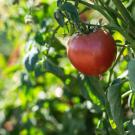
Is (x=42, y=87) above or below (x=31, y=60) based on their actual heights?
below

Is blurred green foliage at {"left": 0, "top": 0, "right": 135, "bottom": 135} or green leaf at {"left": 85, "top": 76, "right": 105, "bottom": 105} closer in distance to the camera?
green leaf at {"left": 85, "top": 76, "right": 105, "bottom": 105}

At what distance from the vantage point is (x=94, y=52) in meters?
1.37

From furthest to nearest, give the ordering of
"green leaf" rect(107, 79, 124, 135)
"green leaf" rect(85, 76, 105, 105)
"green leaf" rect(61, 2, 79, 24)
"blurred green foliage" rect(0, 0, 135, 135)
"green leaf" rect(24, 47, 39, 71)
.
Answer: "blurred green foliage" rect(0, 0, 135, 135)
"green leaf" rect(24, 47, 39, 71)
"green leaf" rect(85, 76, 105, 105)
"green leaf" rect(107, 79, 124, 135)
"green leaf" rect(61, 2, 79, 24)

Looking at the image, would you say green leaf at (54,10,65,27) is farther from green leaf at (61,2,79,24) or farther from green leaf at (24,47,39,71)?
green leaf at (24,47,39,71)

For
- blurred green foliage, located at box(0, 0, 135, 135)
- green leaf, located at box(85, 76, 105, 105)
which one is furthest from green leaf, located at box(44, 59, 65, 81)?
green leaf, located at box(85, 76, 105, 105)

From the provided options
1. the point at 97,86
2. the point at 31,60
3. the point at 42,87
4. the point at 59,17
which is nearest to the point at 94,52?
the point at 59,17

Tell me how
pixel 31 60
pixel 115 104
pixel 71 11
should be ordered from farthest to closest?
1. pixel 31 60
2. pixel 115 104
3. pixel 71 11

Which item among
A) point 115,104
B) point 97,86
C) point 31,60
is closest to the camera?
point 115,104

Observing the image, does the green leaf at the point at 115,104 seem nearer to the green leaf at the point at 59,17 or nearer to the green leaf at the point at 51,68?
the green leaf at the point at 59,17

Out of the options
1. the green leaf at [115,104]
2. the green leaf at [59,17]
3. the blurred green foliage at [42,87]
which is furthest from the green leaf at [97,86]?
the green leaf at [59,17]

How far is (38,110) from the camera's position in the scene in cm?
245

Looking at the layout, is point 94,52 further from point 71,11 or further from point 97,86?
point 97,86

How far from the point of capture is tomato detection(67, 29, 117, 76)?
136cm

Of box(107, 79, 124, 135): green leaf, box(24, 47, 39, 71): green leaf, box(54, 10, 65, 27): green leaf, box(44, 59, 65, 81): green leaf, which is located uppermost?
box(54, 10, 65, 27): green leaf
